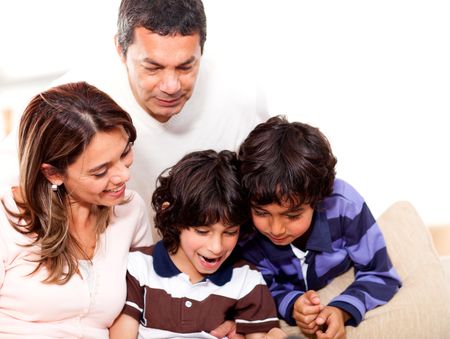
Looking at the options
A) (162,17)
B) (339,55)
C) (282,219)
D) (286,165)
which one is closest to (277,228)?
(282,219)

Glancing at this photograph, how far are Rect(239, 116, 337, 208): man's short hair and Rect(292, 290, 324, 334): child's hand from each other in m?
0.24

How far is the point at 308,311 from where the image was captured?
6.21 ft

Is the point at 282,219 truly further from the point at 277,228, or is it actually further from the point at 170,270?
the point at 170,270

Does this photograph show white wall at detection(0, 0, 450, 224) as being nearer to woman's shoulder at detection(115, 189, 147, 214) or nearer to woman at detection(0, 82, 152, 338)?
woman's shoulder at detection(115, 189, 147, 214)

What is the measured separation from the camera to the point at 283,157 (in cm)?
184

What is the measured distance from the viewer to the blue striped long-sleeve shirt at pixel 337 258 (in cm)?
197

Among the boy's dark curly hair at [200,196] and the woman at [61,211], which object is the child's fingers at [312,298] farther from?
the woman at [61,211]

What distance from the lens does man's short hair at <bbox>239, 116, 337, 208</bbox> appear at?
5.90 ft

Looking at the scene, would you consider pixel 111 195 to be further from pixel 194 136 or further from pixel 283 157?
pixel 194 136

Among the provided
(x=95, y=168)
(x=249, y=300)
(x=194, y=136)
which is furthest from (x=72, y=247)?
(x=194, y=136)

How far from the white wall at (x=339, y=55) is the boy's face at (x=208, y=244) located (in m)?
1.24

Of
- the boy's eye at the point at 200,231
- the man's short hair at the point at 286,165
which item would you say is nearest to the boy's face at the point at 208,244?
the boy's eye at the point at 200,231

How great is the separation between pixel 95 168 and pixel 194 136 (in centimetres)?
62

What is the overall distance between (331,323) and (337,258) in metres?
0.21
